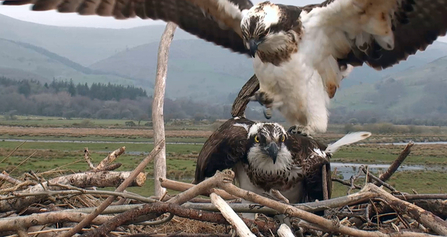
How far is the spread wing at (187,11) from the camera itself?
4891 millimetres

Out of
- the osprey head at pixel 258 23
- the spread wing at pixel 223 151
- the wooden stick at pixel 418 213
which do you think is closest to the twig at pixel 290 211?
the wooden stick at pixel 418 213

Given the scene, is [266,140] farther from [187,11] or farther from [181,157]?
[181,157]

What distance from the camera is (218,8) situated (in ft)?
16.2

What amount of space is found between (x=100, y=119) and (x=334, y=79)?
73.1 metres

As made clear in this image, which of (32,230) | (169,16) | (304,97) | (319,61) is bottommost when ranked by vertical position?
(32,230)

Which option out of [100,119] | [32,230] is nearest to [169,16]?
[32,230]

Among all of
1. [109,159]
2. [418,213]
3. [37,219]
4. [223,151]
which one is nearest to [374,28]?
[223,151]

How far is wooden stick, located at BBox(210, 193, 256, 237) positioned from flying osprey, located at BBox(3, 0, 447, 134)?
6.38ft

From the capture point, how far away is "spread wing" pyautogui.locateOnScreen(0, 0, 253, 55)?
489 centimetres

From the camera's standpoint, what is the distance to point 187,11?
5191mm

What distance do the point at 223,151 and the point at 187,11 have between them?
1.80 metres

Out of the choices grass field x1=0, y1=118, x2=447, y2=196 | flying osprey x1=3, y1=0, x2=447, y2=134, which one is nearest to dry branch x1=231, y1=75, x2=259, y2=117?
flying osprey x1=3, y1=0, x2=447, y2=134

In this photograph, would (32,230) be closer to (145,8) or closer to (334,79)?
(145,8)

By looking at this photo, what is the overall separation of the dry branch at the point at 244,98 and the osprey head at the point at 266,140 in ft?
2.96
